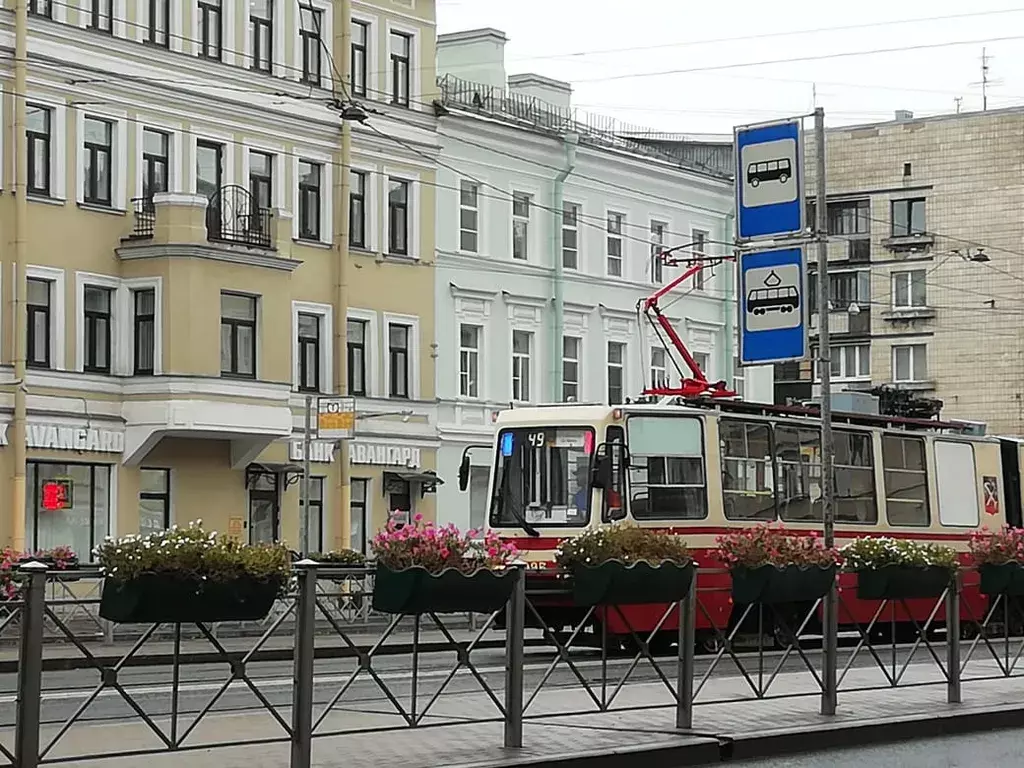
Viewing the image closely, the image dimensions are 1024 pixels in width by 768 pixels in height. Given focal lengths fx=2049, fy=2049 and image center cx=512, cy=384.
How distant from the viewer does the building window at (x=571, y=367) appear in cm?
4612

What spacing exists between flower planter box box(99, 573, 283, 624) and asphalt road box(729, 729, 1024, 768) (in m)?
3.69

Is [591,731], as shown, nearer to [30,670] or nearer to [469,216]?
[30,670]

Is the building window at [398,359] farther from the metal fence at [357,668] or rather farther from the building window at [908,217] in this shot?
the building window at [908,217]

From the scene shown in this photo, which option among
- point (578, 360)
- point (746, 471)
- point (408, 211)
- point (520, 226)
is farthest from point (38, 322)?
point (578, 360)

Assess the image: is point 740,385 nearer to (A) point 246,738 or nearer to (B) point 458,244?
(B) point 458,244

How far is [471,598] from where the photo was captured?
12.2 metres

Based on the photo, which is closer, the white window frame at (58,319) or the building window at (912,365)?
the white window frame at (58,319)

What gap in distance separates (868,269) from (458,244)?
83.2ft

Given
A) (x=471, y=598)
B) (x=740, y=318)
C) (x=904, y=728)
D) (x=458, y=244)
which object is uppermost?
(x=458, y=244)

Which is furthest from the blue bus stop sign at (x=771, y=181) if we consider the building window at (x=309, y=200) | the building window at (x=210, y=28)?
the building window at (x=309, y=200)

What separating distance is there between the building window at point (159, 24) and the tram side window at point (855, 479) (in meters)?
14.9

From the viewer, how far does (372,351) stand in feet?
135

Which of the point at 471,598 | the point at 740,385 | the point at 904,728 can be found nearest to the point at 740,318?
the point at 904,728

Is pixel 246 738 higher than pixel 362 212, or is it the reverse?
pixel 362 212
